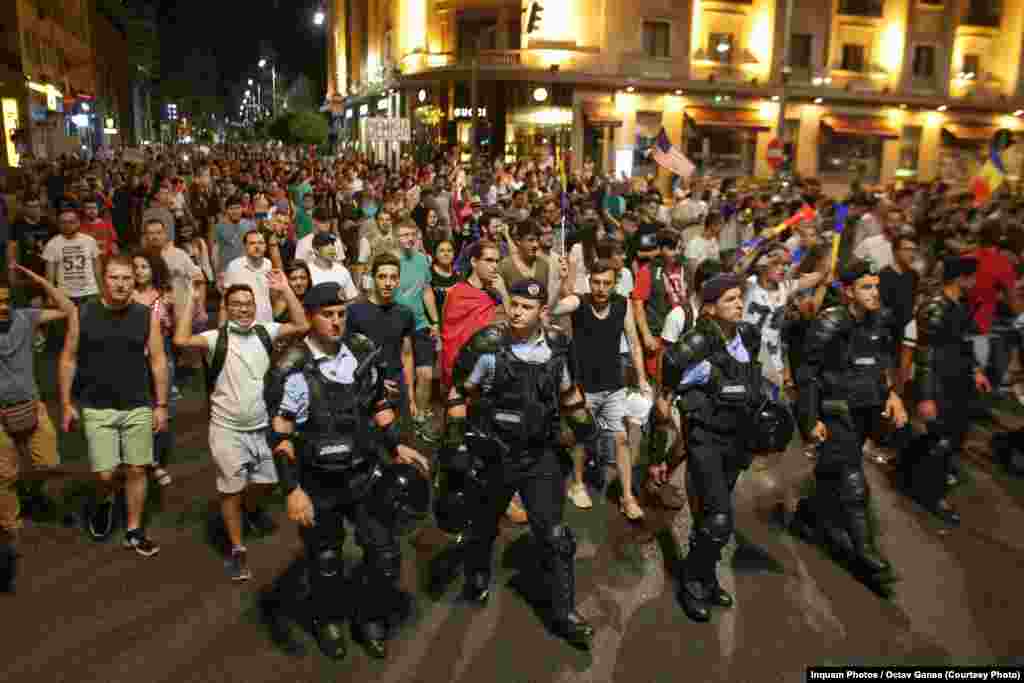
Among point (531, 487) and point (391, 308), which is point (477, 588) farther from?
point (391, 308)

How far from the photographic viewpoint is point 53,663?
4230 millimetres

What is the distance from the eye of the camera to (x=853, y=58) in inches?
1548

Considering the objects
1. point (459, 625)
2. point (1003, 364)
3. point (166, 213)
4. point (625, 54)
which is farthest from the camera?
point (625, 54)

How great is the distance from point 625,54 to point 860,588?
3401 centimetres

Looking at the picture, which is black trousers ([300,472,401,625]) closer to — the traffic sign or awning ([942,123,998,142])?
the traffic sign

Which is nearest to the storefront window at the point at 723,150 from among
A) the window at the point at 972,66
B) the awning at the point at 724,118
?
the awning at the point at 724,118

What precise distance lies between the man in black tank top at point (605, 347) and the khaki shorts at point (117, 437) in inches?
115

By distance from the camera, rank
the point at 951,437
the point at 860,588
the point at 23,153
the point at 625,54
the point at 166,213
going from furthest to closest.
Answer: the point at 625,54 → the point at 23,153 → the point at 166,213 → the point at 951,437 → the point at 860,588

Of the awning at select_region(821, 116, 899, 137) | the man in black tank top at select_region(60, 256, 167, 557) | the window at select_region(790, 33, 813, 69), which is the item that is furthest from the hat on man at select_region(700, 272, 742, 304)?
the awning at select_region(821, 116, 899, 137)

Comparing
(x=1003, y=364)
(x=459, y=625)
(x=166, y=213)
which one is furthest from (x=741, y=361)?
(x=166, y=213)

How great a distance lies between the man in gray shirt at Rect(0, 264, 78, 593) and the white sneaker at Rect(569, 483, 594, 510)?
3.76m

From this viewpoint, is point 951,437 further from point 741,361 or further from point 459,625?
point 459,625

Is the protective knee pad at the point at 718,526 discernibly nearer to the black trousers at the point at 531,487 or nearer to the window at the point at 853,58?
the black trousers at the point at 531,487

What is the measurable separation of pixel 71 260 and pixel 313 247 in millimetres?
3051
